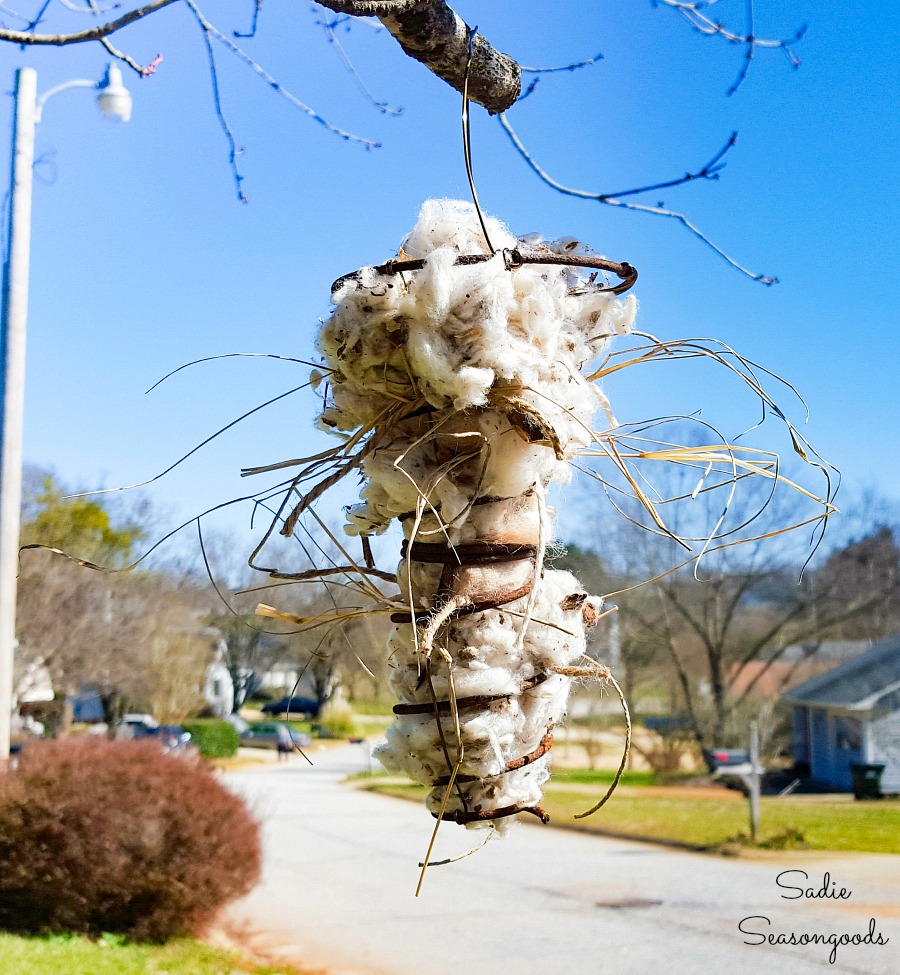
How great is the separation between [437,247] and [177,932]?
8.72m

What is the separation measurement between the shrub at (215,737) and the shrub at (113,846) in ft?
55.6

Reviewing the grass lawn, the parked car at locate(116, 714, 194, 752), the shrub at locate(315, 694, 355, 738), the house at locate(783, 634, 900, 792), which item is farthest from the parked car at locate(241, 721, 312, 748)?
the house at locate(783, 634, 900, 792)

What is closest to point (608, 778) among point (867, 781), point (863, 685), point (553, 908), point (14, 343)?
point (867, 781)

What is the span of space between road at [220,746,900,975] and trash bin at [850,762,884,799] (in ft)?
29.6

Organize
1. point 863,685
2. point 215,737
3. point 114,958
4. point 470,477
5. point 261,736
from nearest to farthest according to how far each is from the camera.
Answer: point 470,477 → point 114,958 → point 863,685 → point 215,737 → point 261,736

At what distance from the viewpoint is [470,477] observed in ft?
3.96

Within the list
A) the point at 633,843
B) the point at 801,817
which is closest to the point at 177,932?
the point at 633,843

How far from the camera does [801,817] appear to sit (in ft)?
55.6

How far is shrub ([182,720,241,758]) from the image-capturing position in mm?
25406

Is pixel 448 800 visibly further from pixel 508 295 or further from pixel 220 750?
pixel 220 750

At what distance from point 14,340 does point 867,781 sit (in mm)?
20531

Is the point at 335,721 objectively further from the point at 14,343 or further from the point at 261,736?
the point at 14,343

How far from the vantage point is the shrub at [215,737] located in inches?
1000

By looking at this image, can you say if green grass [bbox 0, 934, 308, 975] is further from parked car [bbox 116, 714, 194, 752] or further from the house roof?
the house roof
